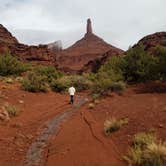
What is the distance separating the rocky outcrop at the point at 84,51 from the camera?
128 meters

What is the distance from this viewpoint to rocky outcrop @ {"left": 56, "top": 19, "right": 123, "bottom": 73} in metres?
128

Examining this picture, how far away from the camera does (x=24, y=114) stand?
20.2m

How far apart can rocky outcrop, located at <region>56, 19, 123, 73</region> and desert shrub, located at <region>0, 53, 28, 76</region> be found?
75.5 metres

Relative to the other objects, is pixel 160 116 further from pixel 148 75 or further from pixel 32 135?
pixel 148 75

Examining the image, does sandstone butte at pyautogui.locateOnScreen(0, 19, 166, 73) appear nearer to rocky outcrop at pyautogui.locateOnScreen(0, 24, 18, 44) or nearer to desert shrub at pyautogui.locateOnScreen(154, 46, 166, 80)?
rocky outcrop at pyautogui.locateOnScreen(0, 24, 18, 44)

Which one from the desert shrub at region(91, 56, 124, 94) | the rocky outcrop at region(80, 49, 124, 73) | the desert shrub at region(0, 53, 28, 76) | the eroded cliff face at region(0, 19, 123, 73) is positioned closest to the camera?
the desert shrub at region(91, 56, 124, 94)

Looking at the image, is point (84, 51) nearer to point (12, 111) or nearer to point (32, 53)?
point (32, 53)

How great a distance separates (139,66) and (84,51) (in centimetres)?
10940

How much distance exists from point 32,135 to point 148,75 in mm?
19537

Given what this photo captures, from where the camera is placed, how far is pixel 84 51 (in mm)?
142500

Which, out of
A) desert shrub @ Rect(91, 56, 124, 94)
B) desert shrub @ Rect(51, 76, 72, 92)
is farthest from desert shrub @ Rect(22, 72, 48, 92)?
desert shrub @ Rect(91, 56, 124, 94)

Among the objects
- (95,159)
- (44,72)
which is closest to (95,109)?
(95,159)

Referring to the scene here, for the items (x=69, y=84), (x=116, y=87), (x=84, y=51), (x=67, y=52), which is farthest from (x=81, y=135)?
A: (x=67, y=52)

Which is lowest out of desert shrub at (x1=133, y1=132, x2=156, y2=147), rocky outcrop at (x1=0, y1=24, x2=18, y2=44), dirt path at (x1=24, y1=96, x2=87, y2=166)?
dirt path at (x1=24, y1=96, x2=87, y2=166)
